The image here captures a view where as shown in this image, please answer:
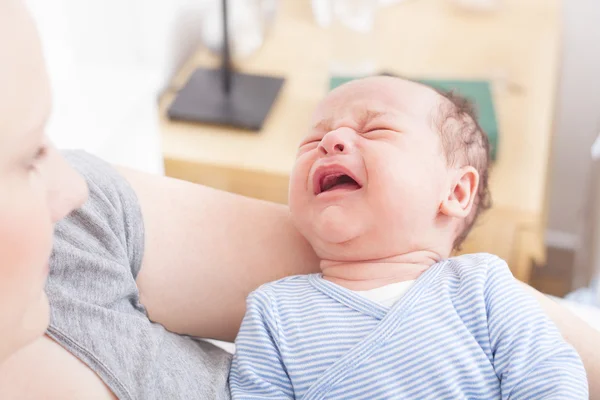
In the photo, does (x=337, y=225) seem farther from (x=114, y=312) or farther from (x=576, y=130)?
(x=576, y=130)

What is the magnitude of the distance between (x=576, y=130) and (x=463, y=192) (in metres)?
1.45

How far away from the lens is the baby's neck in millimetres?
839

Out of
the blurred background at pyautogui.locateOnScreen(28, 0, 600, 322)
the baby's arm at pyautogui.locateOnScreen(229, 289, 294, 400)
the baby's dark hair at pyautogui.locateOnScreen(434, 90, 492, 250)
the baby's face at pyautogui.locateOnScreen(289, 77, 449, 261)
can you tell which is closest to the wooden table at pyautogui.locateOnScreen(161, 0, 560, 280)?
the blurred background at pyautogui.locateOnScreen(28, 0, 600, 322)

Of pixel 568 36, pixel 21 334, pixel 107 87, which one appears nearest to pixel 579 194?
pixel 568 36

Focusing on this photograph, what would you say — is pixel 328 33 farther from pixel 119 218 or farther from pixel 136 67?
pixel 119 218

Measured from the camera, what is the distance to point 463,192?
35.6 inches

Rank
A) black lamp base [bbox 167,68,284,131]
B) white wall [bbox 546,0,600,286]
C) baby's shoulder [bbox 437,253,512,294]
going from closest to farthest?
baby's shoulder [bbox 437,253,512,294] < black lamp base [bbox 167,68,284,131] < white wall [bbox 546,0,600,286]

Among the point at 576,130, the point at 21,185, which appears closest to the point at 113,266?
the point at 21,185

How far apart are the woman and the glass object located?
3.13 feet

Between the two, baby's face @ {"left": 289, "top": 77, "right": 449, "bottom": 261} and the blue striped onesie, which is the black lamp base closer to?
baby's face @ {"left": 289, "top": 77, "right": 449, "bottom": 261}

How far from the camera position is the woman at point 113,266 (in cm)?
48

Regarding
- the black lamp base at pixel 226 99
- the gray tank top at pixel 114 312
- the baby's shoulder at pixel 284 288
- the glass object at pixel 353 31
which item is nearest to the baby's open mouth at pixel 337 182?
the baby's shoulder at pixel 284 288

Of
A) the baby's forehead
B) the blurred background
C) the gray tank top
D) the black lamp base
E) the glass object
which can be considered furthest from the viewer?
the glass object

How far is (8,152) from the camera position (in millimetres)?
476
